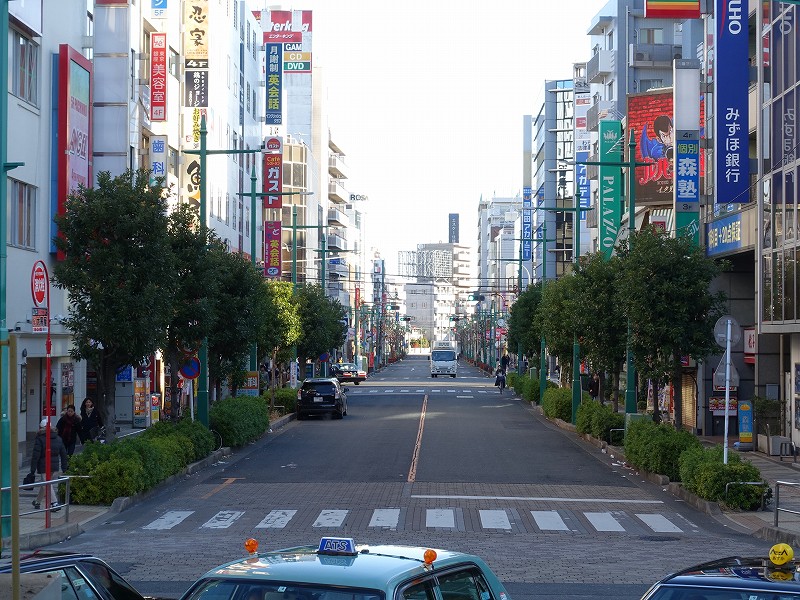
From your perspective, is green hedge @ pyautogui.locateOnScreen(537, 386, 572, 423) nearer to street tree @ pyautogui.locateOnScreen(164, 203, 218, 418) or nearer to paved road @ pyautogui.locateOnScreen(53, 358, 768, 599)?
paved road @ pyautogui.locateOnScreen(53, 358, 768, 599)

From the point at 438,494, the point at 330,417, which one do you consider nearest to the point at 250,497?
the point at 438,494

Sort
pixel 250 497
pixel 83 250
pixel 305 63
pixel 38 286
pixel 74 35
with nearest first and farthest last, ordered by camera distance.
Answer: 1. pixel 38 286
2. pixel 250 497
3. pixel 83 250
4. pixel 74 35
5. pixel 305 63

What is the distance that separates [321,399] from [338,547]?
40012 millimetres

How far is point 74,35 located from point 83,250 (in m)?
13.0

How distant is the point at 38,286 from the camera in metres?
17.0

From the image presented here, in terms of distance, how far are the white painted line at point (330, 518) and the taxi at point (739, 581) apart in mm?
12620

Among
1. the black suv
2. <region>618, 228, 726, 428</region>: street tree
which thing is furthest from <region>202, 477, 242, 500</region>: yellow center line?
the black suv

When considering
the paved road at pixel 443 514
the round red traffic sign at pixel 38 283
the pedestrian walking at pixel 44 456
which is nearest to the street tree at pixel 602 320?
the paved road at pixel 443 514

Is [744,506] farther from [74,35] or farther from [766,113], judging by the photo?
[74,35]

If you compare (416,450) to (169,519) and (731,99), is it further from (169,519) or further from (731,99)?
(169,519)

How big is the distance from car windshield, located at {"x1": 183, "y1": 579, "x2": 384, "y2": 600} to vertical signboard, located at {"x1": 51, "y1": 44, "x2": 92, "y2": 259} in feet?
91.3

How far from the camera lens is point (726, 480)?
2062 cm

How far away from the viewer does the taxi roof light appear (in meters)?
6.06

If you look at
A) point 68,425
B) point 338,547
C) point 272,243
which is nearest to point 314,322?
point 272,243
